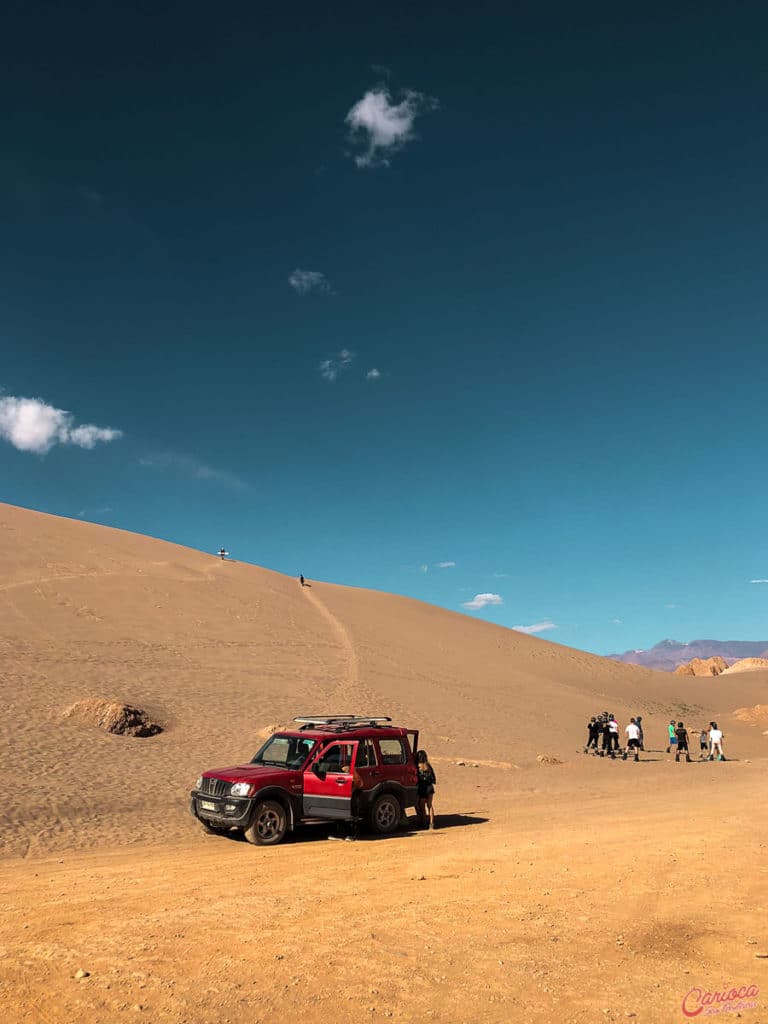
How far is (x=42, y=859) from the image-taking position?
11203 millimetres

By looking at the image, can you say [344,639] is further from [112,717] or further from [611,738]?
[112,717]

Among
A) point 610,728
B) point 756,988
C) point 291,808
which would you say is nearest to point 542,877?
point 756,988

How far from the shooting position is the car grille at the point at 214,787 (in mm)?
11883

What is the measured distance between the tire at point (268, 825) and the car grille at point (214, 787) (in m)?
0.63

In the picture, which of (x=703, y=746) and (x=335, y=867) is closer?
(x=335, y=867)

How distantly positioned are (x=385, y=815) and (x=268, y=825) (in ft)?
7.26

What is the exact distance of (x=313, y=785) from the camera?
12281mm

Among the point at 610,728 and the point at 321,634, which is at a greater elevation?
the point at 321,634

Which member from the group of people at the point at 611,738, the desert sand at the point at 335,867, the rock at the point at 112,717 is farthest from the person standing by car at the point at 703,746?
the rock at the point at 112,717

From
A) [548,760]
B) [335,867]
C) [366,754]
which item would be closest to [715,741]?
[548,760]

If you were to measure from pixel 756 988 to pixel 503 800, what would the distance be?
13006 millimetres

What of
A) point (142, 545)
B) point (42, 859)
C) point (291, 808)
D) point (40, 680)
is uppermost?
point (142, 545)

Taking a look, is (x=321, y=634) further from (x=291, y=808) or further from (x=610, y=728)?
(x=291, y=808)

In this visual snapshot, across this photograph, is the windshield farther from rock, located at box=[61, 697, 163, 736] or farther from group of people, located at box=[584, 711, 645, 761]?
group of people, located at box=[584, 711, 645, 761]
